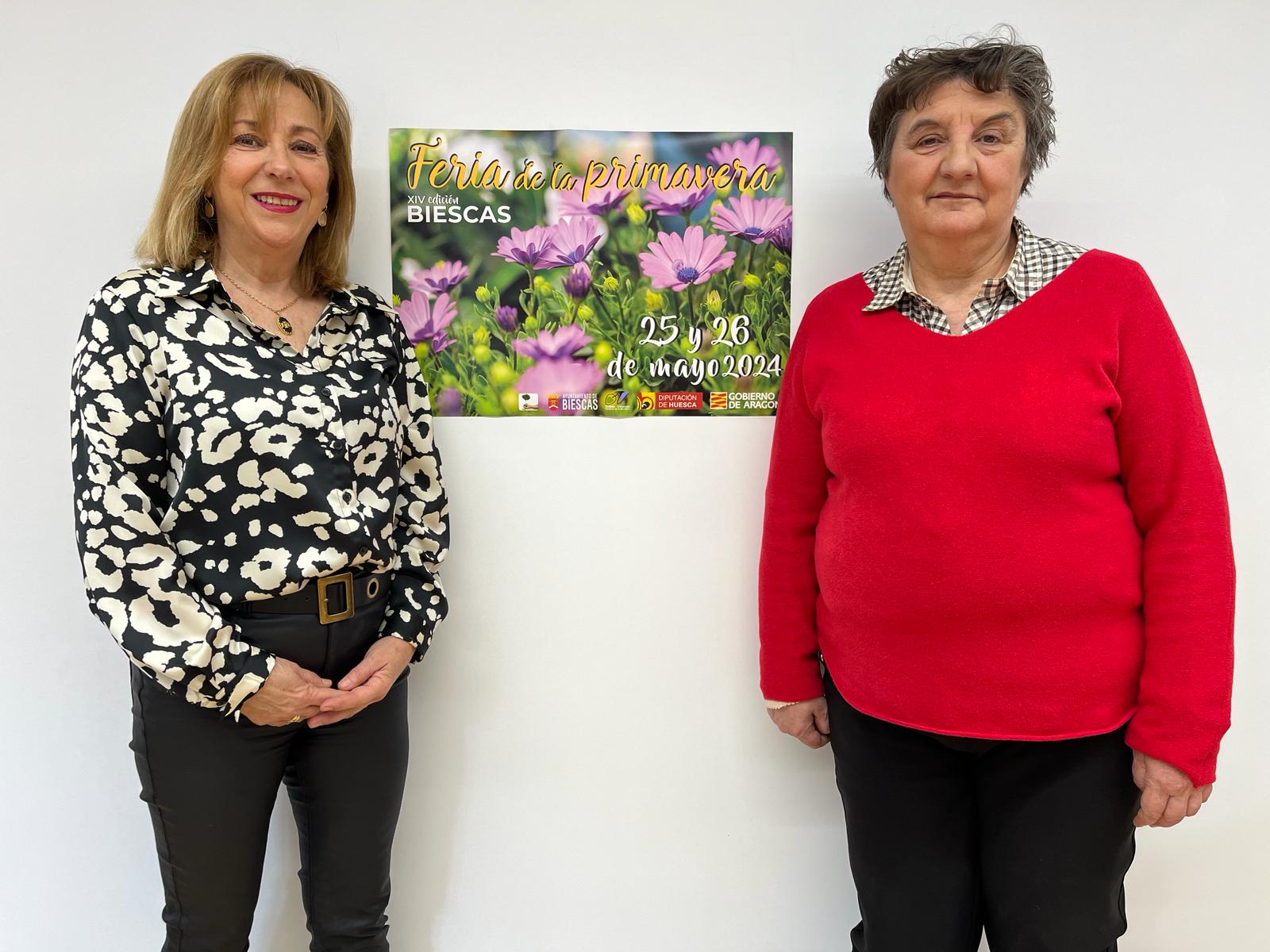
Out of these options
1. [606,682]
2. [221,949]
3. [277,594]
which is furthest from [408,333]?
[221,949]

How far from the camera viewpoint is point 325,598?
1.27m

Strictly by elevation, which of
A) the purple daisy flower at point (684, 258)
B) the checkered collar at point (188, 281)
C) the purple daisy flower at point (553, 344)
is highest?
the purple daisy flower at point (684, 258)

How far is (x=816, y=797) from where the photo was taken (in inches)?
Result: 68.3

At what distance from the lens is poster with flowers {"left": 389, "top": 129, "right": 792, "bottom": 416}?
5.24 ft

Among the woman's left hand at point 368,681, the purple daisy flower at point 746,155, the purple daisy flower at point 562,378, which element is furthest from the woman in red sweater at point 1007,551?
the woman's left hand at point 368,681

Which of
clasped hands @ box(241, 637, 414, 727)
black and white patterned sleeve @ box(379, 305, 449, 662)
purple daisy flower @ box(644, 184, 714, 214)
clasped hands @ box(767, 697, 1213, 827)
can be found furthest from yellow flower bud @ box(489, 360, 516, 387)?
clasped hands @ box(767, 697, 1213, 827)

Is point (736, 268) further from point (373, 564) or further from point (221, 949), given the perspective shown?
point (221, 949)

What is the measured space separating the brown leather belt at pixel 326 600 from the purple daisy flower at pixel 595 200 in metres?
0.80

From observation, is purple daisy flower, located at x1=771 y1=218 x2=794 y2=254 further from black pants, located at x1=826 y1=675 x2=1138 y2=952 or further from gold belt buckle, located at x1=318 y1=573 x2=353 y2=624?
gold belt buckle, located at x1=318 y1=573 x2=353 y2=624

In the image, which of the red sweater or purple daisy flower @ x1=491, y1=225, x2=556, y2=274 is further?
purple daisy flower @ x1=491, y1=225, x2=556, y2=274

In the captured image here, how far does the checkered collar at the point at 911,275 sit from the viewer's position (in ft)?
4.13

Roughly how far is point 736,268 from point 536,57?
0.56m

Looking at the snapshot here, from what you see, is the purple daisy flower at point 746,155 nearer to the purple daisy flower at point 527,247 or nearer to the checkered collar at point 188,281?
the purple daisy flower at point 527,247

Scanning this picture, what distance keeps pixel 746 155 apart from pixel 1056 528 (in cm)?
91
